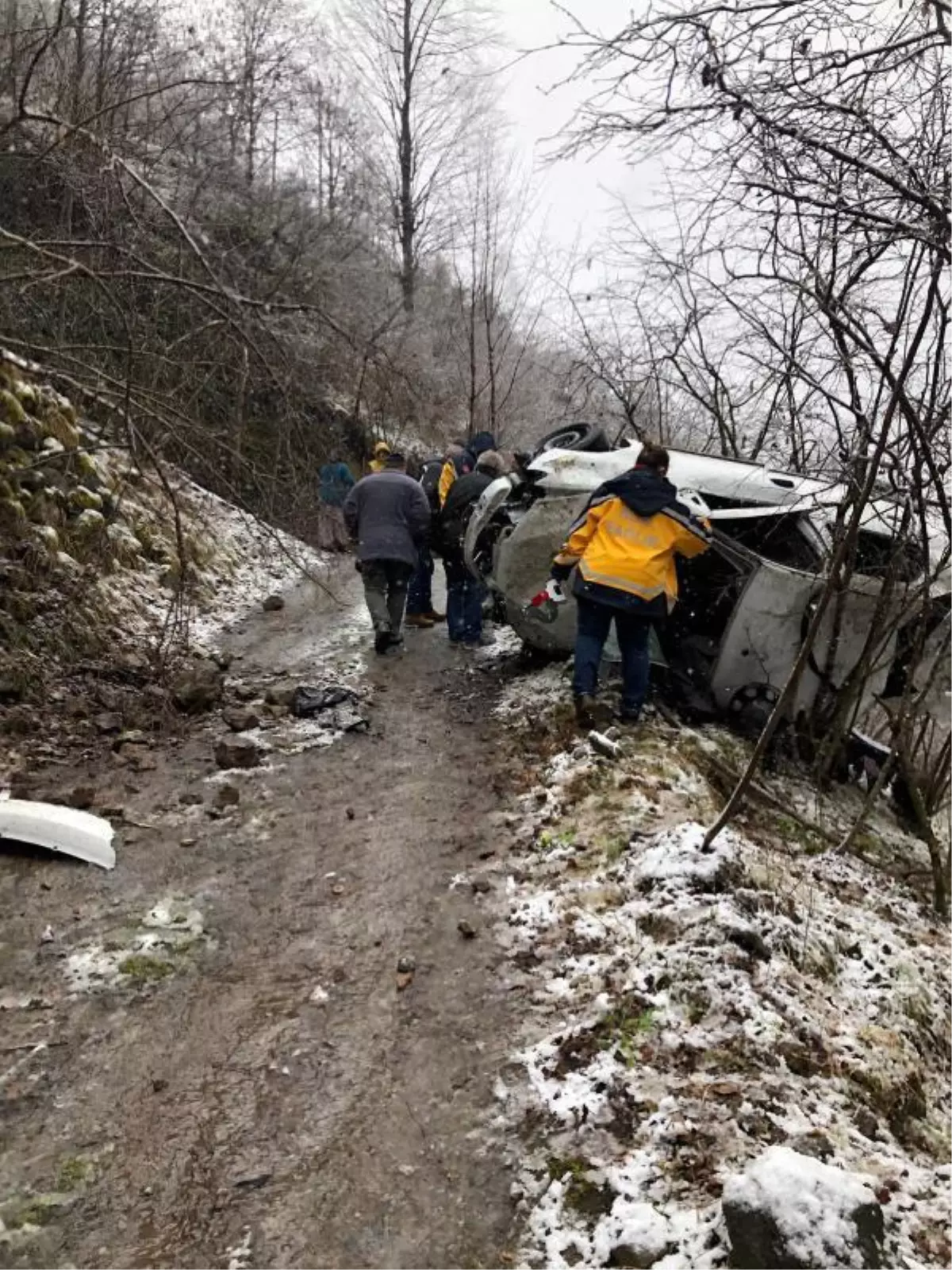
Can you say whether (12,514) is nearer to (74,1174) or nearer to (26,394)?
(26,394)

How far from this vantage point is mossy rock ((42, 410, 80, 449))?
26.0 feet

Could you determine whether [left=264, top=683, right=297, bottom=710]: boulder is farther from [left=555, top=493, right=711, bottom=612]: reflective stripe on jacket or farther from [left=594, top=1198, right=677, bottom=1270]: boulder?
[left=594, top=1198, right=677, bottom=1270]: boulder

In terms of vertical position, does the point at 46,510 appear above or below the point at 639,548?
below

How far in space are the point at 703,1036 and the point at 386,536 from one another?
5519 mm

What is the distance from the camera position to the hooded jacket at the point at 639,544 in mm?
5422

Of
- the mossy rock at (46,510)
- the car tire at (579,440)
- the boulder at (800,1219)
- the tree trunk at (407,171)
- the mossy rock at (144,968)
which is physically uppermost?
the tree trunk at (407,171)

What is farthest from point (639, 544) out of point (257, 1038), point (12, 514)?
point (12, 514)

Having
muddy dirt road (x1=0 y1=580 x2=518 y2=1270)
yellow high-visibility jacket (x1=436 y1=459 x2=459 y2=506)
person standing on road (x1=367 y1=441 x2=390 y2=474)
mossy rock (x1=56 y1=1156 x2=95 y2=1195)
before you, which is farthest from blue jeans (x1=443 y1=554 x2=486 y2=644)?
mossy rock (x1=56 y1=1156 x2=95 y2=1195)

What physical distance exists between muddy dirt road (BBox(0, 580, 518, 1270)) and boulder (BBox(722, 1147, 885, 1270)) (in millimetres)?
672

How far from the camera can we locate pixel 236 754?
5.26 meters

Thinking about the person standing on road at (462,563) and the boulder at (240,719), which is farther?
the person standing on road at (462,563)

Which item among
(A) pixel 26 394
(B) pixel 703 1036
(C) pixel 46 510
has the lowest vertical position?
(B) pixel 703 1036

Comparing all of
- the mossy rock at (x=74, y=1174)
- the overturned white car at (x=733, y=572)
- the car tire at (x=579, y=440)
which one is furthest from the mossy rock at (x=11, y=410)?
the mossy rock at (x=74, y=1174)

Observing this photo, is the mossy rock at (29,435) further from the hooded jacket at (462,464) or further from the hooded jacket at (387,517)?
the hooded jacket at (462,464)
